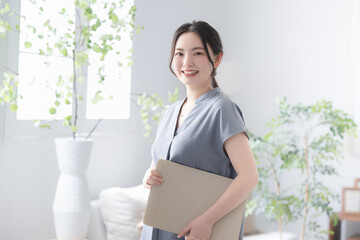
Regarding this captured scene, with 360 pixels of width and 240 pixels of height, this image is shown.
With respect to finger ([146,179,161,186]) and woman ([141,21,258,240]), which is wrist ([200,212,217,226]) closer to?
woman ([141,21,258,240])

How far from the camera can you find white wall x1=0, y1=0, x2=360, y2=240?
325 centimetres

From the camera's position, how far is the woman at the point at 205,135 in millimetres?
1171

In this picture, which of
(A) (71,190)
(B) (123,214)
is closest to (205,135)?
(A) (71,190)

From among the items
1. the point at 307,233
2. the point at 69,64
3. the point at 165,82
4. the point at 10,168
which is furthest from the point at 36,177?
the point at 307,233

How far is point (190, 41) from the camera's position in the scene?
1282 millimetres

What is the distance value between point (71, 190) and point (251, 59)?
2380 mm

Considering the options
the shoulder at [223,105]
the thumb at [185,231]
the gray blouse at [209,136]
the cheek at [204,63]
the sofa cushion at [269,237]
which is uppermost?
the cheek at [204,63]

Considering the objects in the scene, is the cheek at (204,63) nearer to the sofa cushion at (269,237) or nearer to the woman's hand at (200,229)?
the woman's hand at (200,229)

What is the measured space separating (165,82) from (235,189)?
2400 millimetres

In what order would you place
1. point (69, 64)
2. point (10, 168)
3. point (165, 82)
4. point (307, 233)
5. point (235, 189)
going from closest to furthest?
1. point (235, 189)
2. point (10, 168)
3. point (69, 64)
4. point (165, 82)
5. point (307, 233)

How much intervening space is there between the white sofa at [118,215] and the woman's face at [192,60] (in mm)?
1568

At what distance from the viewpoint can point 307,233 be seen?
13.1ft

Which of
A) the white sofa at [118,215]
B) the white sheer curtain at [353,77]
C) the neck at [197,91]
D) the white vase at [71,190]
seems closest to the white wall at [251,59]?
the white sheer curtain at [353,77]

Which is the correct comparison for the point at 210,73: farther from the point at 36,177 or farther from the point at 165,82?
the point at 165,82
